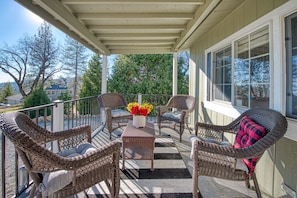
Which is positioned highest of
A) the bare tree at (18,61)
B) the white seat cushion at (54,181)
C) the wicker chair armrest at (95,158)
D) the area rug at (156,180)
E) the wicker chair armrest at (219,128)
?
the bare tree at (18,61)

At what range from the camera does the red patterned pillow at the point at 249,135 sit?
5.69 ft

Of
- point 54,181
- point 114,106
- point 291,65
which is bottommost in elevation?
point 54,181

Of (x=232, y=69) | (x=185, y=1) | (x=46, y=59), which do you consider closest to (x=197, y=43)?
(x=232, y=69)

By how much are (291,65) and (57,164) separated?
2300mm

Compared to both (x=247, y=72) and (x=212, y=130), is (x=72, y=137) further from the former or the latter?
(x=247, y=72)

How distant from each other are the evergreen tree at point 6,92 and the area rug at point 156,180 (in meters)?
13.8

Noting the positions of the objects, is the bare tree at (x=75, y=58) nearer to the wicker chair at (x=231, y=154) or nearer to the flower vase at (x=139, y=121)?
the flower vase at (x=139, y=121)

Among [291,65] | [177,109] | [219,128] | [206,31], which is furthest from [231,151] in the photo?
[177,109]

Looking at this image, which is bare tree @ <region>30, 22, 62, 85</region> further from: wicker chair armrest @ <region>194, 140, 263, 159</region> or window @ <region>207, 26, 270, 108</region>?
wicker chair armrest @ <region>194, 140, 263, 159</region>

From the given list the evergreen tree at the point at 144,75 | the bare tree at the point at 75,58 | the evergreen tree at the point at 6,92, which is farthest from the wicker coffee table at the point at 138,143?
the evergreen tree at the point at 6,92

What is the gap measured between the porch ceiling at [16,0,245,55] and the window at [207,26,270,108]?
0.64 meters

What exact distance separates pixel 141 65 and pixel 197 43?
3.67m

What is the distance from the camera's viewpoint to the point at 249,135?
1839 millimetres

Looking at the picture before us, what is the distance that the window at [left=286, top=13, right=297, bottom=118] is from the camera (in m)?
1.73
